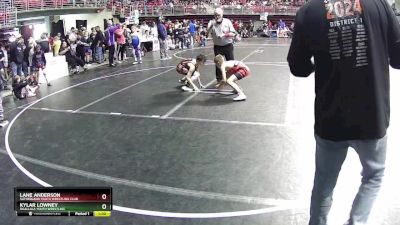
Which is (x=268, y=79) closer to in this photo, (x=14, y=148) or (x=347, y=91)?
(x=14, y=148)

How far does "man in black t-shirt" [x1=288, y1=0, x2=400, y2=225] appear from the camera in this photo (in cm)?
237

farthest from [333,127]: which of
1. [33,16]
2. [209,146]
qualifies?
[33,16]

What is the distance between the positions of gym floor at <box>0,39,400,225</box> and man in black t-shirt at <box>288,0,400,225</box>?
1.37 meters

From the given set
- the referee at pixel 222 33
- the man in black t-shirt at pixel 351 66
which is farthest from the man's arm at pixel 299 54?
the referee at pixel 222 33

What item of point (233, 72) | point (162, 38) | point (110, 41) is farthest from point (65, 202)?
point (162, 38)

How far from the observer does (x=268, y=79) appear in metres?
11.3

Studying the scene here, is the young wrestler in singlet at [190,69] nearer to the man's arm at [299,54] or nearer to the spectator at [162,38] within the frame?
the spectator at [162,38]

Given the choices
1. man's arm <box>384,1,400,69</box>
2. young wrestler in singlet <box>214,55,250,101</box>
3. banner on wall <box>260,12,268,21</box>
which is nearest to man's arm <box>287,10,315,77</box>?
man's arm <box>384,1,400,69</box>

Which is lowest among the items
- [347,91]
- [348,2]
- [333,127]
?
[333,127]

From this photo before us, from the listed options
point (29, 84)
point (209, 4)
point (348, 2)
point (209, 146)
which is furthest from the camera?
point (209, 4)

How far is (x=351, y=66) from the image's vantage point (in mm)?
2381

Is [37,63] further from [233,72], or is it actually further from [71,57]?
[233,72]

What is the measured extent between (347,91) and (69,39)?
13.4 metres

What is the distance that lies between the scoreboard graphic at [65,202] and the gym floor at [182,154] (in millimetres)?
182
